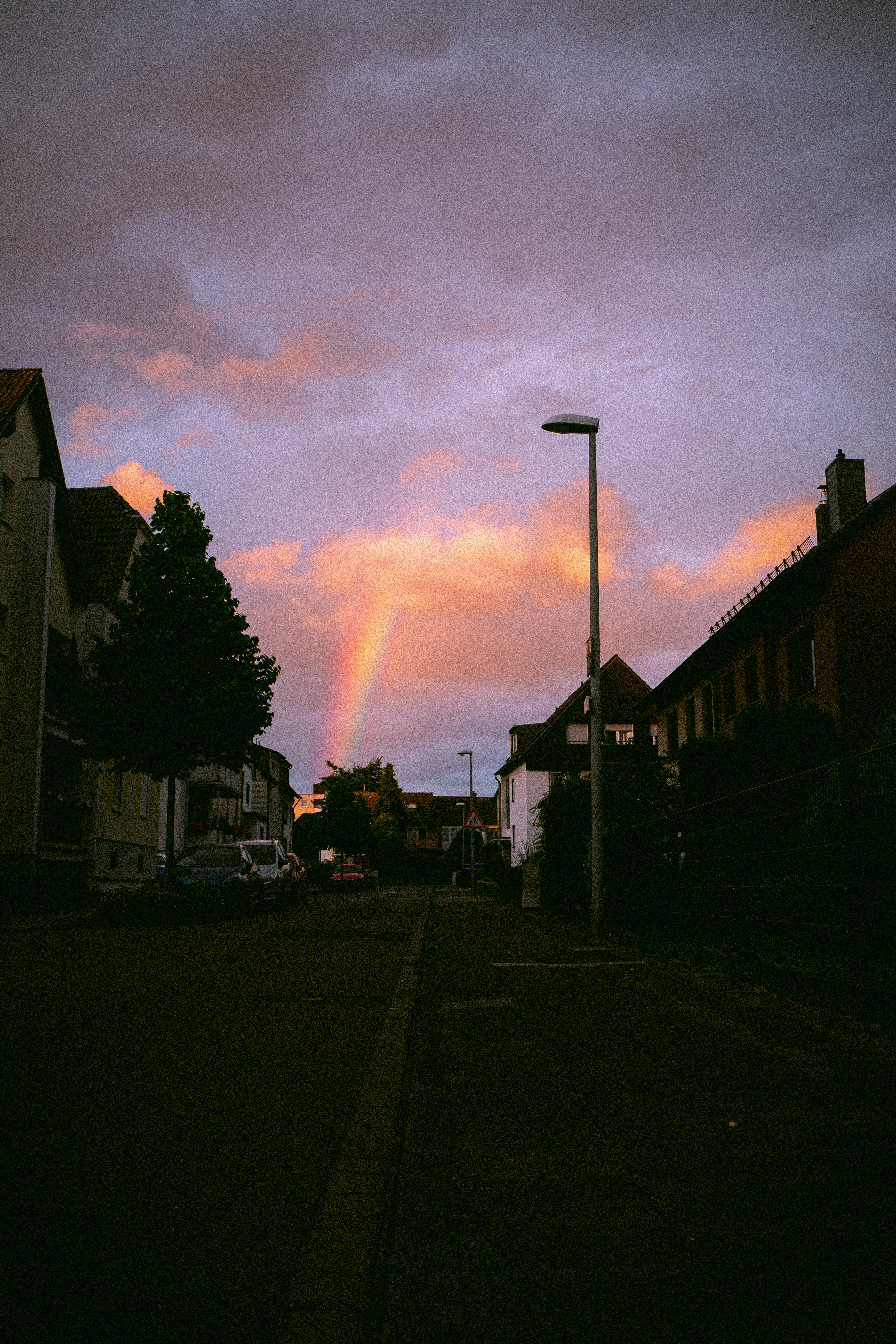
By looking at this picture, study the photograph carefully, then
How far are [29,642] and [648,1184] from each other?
24.9 meters

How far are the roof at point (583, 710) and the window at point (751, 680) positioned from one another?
73.2 ft

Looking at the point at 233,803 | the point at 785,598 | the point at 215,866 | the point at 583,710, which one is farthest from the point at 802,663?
the point at 233,803

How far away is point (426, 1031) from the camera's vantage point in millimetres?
7281

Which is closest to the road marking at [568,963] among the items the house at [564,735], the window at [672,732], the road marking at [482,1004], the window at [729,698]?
the road marking at [482,1004]

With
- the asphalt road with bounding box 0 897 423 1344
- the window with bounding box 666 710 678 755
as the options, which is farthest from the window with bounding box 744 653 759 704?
the asphalt road with bounding box 0 897 423 1344

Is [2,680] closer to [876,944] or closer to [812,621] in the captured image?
[812,621]

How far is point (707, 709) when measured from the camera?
3584cm

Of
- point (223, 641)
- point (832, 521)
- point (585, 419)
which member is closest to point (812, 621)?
point (832, 521)

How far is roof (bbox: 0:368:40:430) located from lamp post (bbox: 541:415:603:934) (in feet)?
45.0

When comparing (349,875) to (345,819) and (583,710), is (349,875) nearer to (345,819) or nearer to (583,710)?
(583,710)

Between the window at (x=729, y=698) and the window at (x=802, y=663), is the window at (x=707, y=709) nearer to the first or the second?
the window at (x=729, y=698)

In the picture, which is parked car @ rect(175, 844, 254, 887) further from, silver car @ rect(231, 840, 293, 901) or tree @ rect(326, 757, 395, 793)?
tree @ rect(326, 757, 395, 793)

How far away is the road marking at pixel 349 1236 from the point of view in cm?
257

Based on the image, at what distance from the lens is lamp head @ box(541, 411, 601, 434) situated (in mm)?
17203
